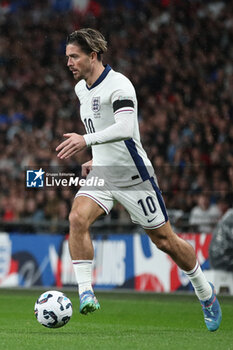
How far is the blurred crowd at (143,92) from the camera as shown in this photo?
13.7 metres

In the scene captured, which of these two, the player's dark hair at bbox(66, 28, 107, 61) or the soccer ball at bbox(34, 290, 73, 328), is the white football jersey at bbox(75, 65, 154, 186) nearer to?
the player's dark hair at bbox(66, 28, 107, 61)

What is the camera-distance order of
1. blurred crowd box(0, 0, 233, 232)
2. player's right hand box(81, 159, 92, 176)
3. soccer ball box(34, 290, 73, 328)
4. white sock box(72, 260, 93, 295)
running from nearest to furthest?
soccer ball box(34, 290, 73, 328)
white sock box(72, 260, 93, 295)
player's right hand box(81, 159, 92, 176)
blurred crowd box(0, 0, 233, 232)

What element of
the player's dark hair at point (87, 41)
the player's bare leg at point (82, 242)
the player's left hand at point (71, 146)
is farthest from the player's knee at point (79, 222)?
the player's dark hair at point (87, 41)

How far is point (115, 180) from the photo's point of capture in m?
6.67

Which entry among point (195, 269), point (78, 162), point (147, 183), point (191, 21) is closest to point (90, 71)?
point (147, 183)

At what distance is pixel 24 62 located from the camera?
2130cm

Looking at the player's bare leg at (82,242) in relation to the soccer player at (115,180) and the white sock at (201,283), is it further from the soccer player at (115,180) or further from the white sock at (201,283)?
the white sock at (201,283)

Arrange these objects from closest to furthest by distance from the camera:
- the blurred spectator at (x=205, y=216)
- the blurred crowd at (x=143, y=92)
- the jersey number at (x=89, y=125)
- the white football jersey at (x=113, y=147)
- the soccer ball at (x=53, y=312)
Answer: the soccer ball at (x=53, y=312)
the white football jersey at (x=113, y=147)
the jersey number at (x=89, y=125)
the blurred spectator at (x=205, y=216)
the blurred crowd at (x=143, y=92)

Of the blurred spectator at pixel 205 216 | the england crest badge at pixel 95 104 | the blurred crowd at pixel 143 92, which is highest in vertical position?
the england crest badge at pixel 95 104

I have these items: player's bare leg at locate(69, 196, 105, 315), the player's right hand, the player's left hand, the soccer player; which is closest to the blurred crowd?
the player's right hand

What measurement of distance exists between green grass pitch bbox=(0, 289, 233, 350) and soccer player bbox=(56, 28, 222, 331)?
498 millimetres

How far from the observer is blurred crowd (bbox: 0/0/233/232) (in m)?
13.7

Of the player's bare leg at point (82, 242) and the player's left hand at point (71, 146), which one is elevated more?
the player's left hand at point (71, 146)

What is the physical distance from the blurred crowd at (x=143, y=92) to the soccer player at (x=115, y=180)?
6.21 m
